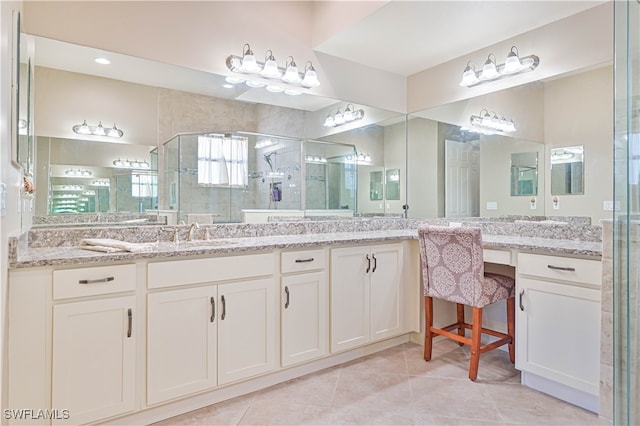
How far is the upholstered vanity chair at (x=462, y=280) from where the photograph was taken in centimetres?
222

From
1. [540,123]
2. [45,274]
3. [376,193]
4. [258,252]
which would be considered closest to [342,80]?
[376,193]

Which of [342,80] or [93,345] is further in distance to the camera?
[342,80]

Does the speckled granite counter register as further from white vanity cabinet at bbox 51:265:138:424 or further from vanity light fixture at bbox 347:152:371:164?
vanity light fixture at bbox 347:152:371:164

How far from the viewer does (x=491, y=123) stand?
9.39 feet

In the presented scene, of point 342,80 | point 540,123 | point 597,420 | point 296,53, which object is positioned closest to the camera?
point 597,420

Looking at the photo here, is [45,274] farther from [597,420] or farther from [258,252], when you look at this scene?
[597,420]

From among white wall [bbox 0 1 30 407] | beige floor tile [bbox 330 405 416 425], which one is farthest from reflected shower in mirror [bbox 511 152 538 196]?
white wall [bbox 0 1 30 407]

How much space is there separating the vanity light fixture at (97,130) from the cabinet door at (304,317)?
1310 millimetres

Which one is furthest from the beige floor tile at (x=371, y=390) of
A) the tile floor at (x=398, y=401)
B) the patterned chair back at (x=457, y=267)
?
the patterned chair back at (x=457, y=267)

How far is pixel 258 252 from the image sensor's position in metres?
2.05

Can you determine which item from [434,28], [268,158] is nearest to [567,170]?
[434,28]

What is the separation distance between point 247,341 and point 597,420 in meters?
1.86

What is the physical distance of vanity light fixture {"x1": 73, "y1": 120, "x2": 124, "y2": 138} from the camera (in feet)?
6.59

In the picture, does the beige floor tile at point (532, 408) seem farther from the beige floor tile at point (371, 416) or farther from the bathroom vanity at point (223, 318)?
the beige floor tile at point (371, 416)
